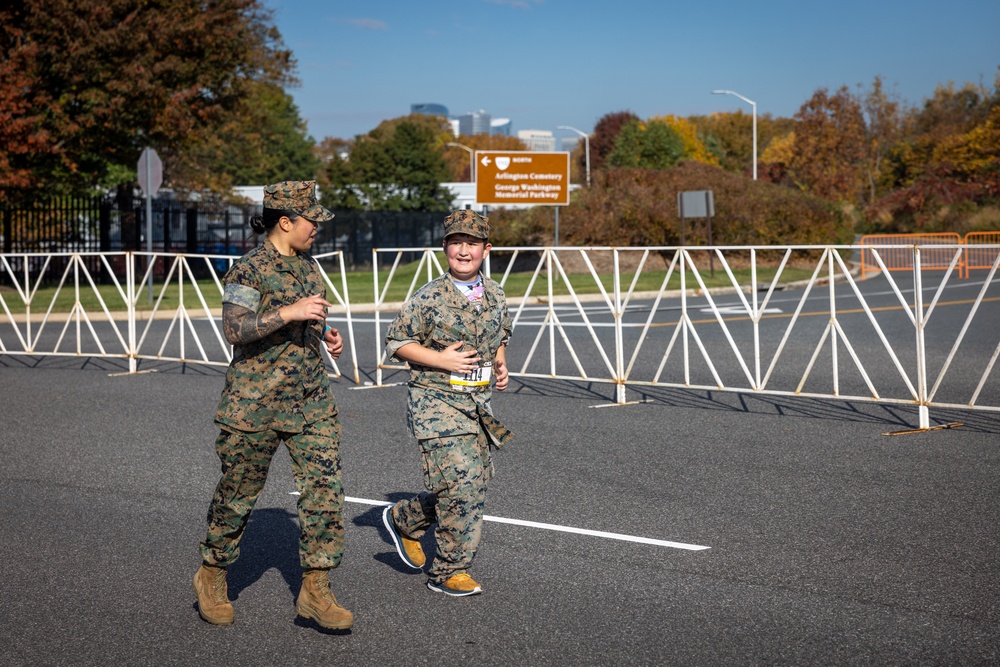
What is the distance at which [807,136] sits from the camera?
60938 mm

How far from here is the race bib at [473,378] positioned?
5.13 m

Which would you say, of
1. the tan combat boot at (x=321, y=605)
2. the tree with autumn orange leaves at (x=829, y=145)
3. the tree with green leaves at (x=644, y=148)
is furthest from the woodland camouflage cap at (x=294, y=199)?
the tree with green leaves at (x=644, y=148)

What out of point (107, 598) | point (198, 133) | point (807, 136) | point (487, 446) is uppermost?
point (807, 136)

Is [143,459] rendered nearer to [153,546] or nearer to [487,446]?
[153,546]

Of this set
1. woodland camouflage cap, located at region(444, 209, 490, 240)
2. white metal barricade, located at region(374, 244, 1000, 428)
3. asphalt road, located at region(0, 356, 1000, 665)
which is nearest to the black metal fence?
white metal barricade, located at region(374, 244, 1000, 428)

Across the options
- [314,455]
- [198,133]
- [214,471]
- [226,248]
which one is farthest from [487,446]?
[226,248]

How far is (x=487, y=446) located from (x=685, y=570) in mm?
1130

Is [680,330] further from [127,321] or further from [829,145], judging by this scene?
[829,145]

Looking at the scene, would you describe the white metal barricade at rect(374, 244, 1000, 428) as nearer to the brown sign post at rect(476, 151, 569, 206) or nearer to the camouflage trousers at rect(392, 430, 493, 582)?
the camouflage trousers at rect(392, 430, 493, 582)

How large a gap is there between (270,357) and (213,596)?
39.8 inches

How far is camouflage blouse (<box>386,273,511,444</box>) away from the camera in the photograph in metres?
5.12

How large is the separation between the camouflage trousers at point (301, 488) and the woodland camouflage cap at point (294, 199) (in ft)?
2.79

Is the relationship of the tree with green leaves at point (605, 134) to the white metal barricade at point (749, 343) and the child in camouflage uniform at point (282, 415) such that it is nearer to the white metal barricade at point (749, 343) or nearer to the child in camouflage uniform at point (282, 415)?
the white metal barricade at point (749, 343)

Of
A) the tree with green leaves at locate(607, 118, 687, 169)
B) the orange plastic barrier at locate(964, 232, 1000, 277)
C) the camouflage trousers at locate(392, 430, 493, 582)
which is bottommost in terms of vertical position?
the camouflage trousers at locate(392, 430, 493, 582)
